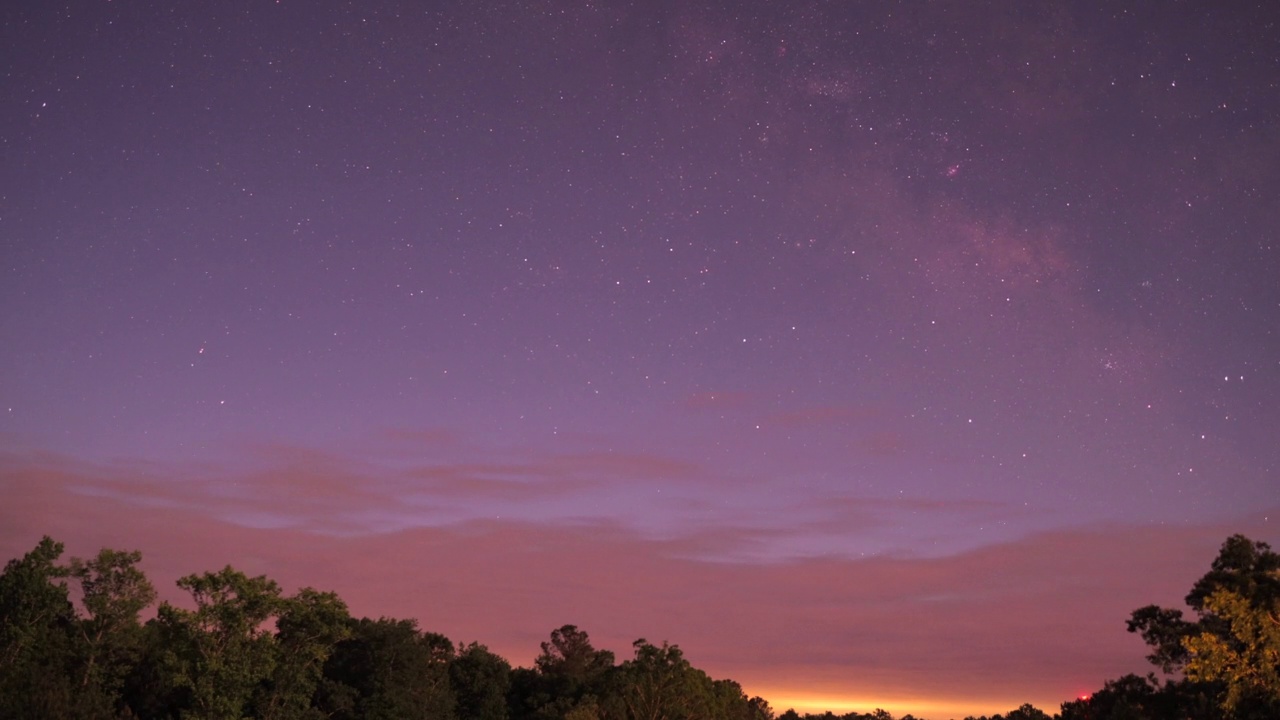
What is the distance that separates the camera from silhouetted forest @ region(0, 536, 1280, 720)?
37.3 metres

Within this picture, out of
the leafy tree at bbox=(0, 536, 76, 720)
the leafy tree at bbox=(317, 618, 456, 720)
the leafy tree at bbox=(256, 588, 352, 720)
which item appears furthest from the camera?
the leafy tree at bbox=(317, 618, 456, 720)

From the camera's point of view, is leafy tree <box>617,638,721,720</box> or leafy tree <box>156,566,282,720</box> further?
leafy tree <box>617,638,721,720</box>

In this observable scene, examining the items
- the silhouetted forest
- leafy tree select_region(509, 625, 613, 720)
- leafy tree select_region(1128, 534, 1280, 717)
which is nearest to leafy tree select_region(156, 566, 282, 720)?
the silhouetted forest

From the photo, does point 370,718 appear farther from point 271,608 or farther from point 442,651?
point 442,651

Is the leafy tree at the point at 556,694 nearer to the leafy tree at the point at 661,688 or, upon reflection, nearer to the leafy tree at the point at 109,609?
the leafy tree at the point at 661,688

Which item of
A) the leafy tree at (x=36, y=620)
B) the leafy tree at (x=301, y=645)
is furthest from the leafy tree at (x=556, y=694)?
the leafy tree at (x=36, y=620)

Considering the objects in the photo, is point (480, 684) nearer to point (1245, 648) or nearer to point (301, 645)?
point (301, 645)

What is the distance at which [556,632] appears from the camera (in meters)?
153

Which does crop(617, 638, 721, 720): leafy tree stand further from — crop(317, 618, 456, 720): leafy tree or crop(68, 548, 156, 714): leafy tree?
crop(68, 548, 156, 714): leafy tree

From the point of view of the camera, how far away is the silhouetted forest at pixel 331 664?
37.3 m

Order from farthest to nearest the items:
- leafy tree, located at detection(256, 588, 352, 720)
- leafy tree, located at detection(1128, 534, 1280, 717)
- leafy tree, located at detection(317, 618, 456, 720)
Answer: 1. leafy tree, located at detection(317, 618, 456, 720)
2. leafy tree, located at detection(256, 588, 352, 720)
3. leafy tree, located at detection(1128, 534, 1280, 717)

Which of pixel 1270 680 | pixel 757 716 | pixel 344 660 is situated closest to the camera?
pixel 1270 680

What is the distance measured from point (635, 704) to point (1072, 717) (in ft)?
106

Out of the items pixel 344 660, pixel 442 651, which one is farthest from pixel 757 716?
pixel 344 660
